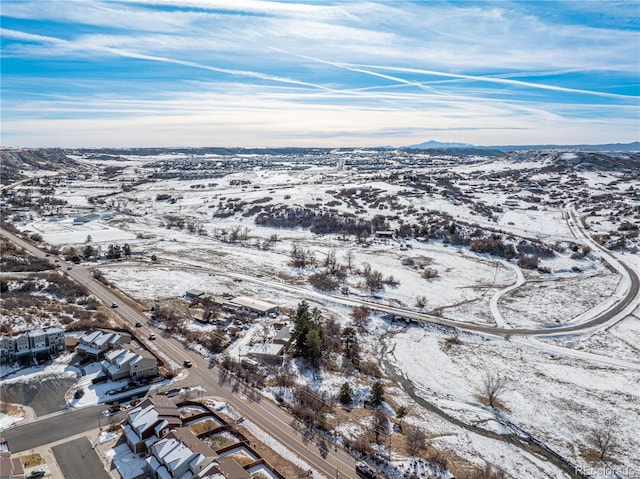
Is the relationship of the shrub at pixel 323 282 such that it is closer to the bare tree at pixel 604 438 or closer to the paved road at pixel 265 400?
the paved road at pixel 265 400

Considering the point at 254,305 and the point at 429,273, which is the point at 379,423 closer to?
the point at 254,305

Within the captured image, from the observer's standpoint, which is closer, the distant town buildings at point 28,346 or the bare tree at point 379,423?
the bare tree at point 379,423

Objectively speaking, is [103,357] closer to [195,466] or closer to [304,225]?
[195,466]

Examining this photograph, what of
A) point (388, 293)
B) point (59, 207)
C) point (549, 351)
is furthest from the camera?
point (59, 207)

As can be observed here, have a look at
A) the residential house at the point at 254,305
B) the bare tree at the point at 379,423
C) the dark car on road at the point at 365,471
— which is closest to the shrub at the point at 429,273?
the residential house at the point at 254,305

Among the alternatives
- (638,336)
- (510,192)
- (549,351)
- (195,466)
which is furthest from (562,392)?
Result: (510,192)
